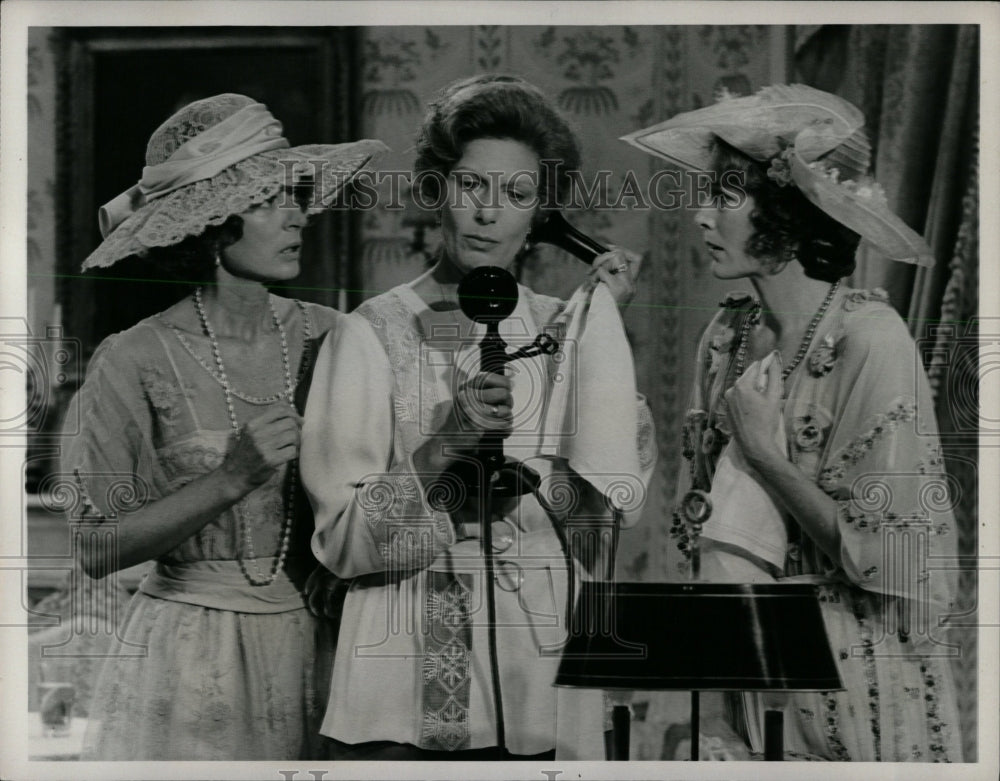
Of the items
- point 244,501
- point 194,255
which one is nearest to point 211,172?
point 194,255

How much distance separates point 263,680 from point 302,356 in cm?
80

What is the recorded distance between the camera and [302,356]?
3148 mm

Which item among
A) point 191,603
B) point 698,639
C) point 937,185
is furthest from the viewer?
point 937,185

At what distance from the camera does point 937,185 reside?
3.19 m

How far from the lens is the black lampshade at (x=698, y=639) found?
2801mm

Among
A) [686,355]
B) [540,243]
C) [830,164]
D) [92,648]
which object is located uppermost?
[830,164]

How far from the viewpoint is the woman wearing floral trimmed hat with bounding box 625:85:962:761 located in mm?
3102

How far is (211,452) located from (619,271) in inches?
43.1

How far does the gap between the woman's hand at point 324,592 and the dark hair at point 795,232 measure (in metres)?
1.31

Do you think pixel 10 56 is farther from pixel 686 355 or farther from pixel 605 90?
pixel 686 355

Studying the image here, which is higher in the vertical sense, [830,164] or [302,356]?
[830,164]

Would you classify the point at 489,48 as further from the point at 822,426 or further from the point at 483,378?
the point at 822,426

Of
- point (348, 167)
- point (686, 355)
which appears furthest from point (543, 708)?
point (348, 167)

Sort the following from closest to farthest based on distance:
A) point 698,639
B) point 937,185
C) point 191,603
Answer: point 698,639 → point 191,603 → point 937,185
